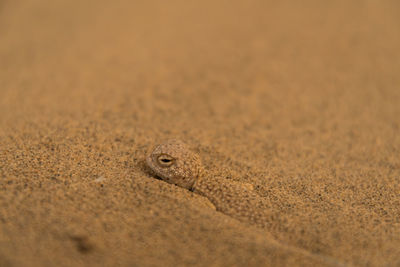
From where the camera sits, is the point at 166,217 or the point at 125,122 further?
the point at 125,122

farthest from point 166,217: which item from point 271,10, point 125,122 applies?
point 271,10

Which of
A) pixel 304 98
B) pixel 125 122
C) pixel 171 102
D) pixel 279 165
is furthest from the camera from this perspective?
pixel 304 98

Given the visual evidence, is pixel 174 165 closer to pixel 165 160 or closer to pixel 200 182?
pixel 165 160

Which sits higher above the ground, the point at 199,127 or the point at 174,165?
the point at 199,127

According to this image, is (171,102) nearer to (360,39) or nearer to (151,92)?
(151,92)

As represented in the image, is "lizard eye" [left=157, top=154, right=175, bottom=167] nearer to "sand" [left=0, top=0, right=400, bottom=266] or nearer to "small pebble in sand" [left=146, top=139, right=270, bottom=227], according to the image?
"small pebble in sand" [left=146, top=139, right=270, bottom=227]

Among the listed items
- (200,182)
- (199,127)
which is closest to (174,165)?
(200,182)

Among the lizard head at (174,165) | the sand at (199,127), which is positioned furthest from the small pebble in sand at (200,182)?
the sand at (199,127)

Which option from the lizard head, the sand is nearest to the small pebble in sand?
the lizard head
